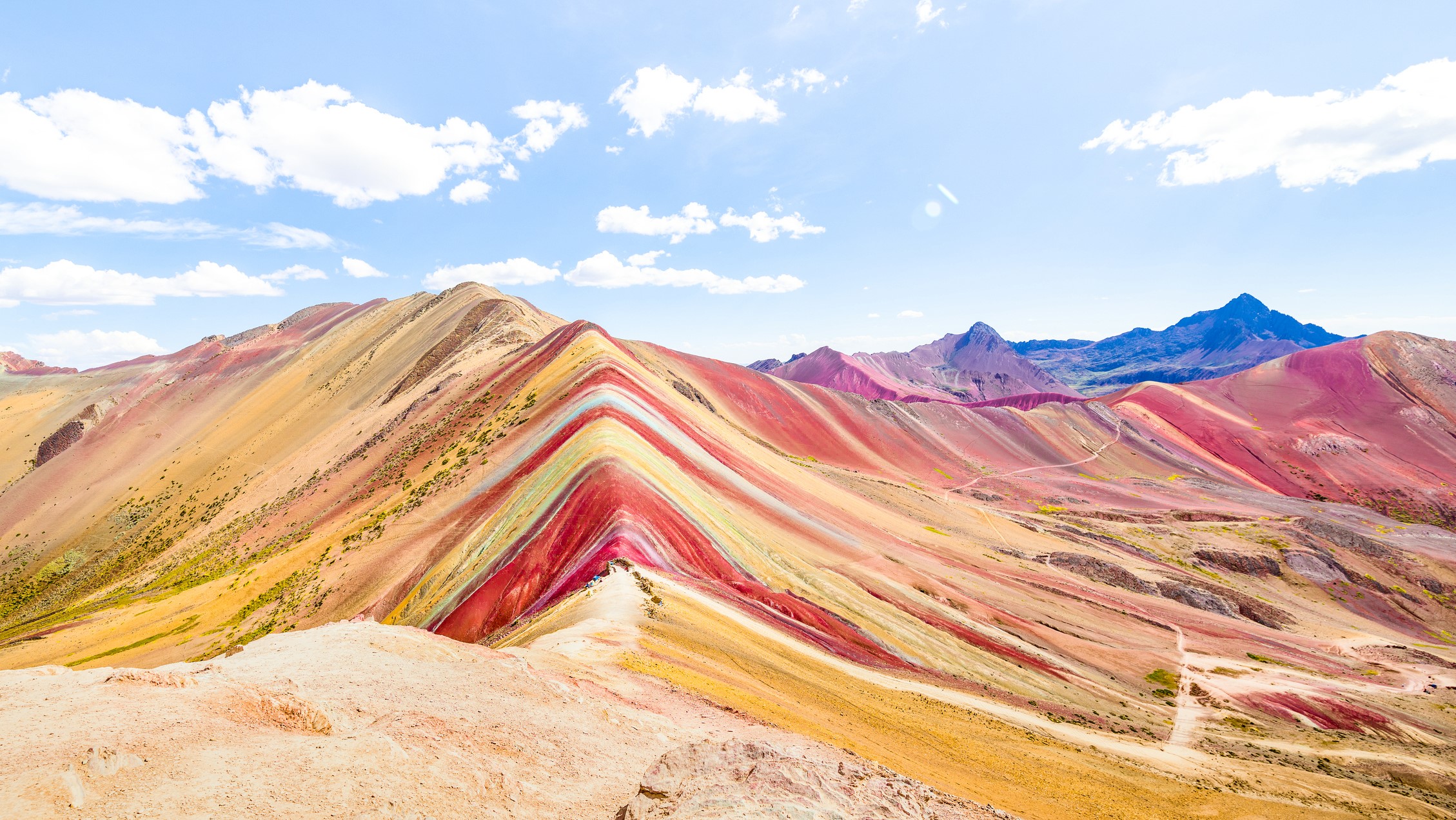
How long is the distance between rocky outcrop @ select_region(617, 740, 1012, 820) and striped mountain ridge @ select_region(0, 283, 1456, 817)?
3943 millimetres

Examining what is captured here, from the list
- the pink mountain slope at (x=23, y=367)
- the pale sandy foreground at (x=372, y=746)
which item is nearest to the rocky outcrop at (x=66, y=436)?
the pink mountain slope at (x=23, y=367)

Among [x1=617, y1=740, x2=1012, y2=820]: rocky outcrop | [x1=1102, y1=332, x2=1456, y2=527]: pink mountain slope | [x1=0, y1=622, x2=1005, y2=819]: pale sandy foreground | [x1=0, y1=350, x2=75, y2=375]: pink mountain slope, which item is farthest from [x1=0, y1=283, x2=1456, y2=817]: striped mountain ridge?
[x1=0, y1=350, x2=75, y2=375]: pink mountain slope

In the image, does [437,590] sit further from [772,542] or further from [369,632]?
[772,542]

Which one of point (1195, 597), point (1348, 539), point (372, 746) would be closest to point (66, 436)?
point (372, 746)

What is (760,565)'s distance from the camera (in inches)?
1123

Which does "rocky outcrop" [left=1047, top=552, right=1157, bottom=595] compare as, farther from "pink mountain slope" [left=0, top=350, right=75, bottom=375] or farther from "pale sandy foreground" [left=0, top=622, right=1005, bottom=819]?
"pink mountain slope" [left=0, top=350, right=75, bottom=375]

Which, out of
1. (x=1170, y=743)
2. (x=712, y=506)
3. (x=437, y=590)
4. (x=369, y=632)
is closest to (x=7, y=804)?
(x=369, y=632)

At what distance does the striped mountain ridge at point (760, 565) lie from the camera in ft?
62.7

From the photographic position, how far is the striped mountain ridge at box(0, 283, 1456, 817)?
1912cm

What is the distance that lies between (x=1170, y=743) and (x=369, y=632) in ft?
95.6

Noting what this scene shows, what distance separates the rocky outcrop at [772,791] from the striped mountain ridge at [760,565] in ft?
12.9

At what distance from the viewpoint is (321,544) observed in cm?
3609

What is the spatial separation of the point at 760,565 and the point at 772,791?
19802 millimetres

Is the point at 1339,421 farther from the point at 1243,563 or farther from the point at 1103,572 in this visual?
the point at 1103,572
